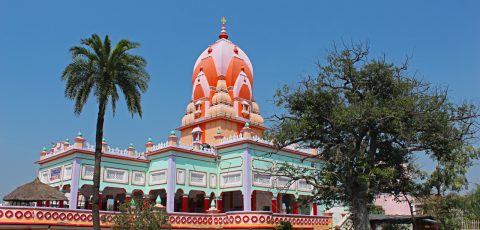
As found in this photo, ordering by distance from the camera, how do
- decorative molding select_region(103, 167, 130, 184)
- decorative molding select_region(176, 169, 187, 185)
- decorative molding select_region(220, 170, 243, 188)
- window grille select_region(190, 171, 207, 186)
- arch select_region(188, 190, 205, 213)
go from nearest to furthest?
decorative molding select_region(103, 167, 130, 184) < decorative molding select_region(176, 169, 187, 185) < decorative molding select_region(220, 170, 243, 188) < window grille select_region(190, 171, 207, 186) < arch select_region(188, 190, 205, 213)

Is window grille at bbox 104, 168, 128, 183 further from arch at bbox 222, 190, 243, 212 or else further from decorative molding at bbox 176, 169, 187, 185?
arch at bbox 222, 190, 243, 212

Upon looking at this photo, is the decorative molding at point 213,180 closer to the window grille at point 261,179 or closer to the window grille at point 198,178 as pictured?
the window grille at point 198,178

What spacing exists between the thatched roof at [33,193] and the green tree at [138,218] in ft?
21.2

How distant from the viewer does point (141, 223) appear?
2241 cm

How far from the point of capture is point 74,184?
32094mm

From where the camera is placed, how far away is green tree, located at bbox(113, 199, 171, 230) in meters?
22.5

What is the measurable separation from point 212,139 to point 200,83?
684 cm

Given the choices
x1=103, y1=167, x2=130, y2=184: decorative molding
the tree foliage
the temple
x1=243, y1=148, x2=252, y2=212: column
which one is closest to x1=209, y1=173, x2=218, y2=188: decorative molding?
the temple

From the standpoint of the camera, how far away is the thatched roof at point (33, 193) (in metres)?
26.8

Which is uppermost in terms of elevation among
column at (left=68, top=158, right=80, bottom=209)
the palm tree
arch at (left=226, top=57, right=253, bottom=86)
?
arch at (left=226, top=57, right=253, bottom=86)

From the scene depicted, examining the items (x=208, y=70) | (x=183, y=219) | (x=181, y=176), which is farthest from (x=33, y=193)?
(x=208, y=70)

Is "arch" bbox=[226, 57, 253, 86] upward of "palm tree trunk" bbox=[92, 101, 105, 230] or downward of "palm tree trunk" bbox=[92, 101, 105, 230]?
upward

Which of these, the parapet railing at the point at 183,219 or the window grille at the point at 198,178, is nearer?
the parapet railing at the point at 183,219

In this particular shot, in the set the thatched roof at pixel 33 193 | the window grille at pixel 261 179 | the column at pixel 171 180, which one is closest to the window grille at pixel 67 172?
the thatched roof at pixel 33 193
